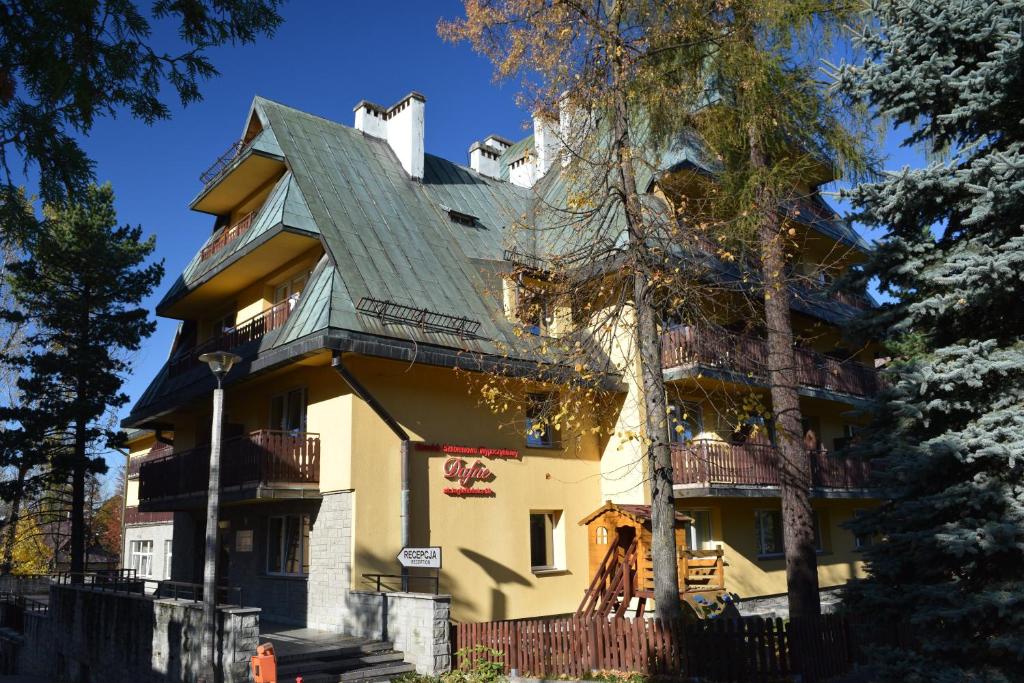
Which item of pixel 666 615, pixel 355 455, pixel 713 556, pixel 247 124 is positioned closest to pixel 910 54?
pixel 666 615

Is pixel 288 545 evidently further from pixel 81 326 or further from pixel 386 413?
pixel 81 326

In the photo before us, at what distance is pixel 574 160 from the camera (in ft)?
39.7

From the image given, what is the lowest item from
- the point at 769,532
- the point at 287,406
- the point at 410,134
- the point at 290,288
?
the point at 769,532

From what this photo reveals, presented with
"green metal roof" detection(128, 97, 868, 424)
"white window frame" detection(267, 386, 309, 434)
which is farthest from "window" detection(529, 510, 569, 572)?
"white window frame" detection(267, 386, 309, 434)

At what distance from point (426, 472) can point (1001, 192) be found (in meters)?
11.7

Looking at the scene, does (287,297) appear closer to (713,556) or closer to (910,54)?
(713,556)

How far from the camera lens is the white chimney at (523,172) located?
88.2 ft

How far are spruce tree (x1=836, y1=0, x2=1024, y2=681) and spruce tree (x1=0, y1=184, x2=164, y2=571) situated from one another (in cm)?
2392

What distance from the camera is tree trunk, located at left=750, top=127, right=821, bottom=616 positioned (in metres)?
13.1

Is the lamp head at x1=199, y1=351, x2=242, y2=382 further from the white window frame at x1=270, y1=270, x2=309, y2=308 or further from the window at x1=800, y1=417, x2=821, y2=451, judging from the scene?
the window at x1=800, y1=417, x2=821, y2=451

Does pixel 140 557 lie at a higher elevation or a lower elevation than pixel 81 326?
lower

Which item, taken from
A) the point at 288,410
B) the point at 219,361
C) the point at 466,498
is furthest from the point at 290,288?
the point at 219,361

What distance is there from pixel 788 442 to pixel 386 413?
7639 mm

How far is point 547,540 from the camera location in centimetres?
1878
